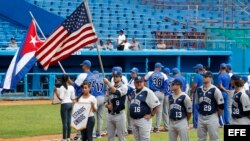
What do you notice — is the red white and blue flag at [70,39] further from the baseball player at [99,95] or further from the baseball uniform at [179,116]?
the baseball player at [99,95]

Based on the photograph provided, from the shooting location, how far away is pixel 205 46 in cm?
3950

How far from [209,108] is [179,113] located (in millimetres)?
786

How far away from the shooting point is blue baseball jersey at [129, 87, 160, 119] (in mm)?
14555

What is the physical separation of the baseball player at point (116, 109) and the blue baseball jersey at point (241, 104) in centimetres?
261

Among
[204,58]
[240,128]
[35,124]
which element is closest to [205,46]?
[204,58]

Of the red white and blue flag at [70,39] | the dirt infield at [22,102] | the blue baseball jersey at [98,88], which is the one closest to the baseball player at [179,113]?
the red white and blue flag at [70,39]

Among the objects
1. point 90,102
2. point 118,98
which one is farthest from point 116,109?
point 90,102

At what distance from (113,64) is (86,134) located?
22.2 m

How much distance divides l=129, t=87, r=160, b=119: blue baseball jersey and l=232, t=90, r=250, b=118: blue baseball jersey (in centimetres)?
160

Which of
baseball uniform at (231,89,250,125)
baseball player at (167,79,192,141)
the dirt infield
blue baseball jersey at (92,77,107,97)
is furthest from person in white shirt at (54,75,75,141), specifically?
the dirt infield

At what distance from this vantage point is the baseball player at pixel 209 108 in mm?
14727

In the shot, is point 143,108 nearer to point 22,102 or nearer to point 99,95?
point 99,95

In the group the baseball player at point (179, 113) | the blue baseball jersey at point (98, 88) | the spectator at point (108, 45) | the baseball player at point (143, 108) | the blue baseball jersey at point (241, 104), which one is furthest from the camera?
the spectator at point (108, 45)

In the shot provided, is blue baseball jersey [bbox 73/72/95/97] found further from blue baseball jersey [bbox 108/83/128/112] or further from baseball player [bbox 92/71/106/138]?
blue baseball jersey [bbox 108/83/128/112]
